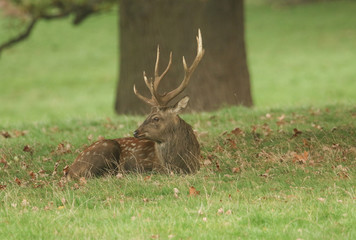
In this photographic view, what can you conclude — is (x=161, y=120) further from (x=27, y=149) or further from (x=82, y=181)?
(x=27, y=149)

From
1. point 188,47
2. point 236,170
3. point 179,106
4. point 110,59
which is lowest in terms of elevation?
point 110,59

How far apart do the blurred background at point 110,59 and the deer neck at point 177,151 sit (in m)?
9.95

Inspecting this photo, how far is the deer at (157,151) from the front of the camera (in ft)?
29.9

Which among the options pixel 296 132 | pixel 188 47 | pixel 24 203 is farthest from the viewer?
pixel 188 47

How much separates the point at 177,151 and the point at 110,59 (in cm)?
Result: 2684

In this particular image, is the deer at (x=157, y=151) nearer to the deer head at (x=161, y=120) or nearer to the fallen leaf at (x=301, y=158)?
the deer head at (x=161, y=120)

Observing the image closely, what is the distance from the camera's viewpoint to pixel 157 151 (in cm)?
929

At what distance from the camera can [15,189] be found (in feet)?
27.5

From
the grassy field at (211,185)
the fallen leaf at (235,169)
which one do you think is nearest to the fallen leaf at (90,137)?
the grassy field at (211,185)

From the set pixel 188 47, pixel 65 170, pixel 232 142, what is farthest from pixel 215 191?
pixel 188 47

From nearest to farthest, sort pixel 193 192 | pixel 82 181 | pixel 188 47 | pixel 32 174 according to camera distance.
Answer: pixel 193 192
pixel 82 181
pixel 32 174
pixel 188 47

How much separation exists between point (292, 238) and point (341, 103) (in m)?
8.78

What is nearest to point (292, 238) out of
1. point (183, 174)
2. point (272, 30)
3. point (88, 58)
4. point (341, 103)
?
point (183, 174)

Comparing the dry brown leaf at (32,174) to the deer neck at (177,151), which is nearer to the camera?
the deer neck at (177,151)
